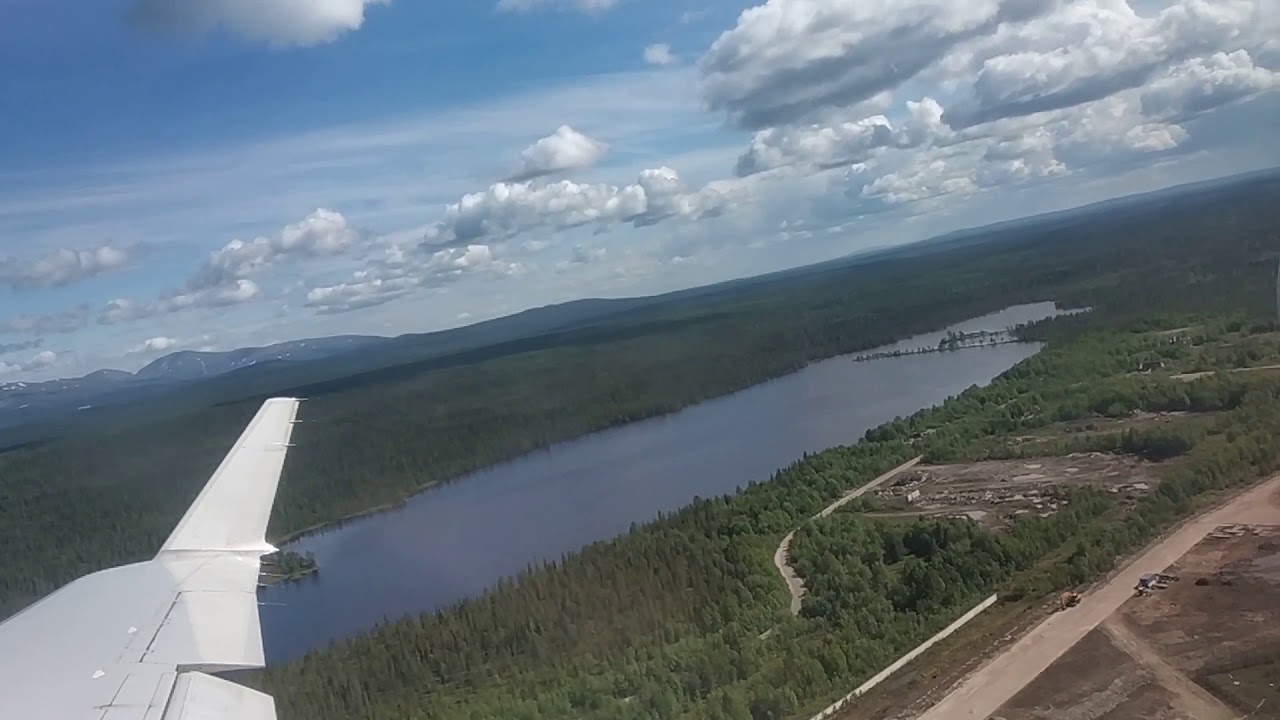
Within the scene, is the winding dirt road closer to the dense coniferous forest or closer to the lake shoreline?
the dense coniferous forest

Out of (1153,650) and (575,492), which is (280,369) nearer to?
(575,492)

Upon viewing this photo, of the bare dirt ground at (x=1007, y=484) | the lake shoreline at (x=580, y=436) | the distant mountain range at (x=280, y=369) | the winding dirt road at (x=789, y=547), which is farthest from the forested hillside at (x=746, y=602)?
the distant mountain range at (x=280, y=369)

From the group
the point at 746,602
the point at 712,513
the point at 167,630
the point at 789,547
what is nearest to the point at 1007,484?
the point at 789,547

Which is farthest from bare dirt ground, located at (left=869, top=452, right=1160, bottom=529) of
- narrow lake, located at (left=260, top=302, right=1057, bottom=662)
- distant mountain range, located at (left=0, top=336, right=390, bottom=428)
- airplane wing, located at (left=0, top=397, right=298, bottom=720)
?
distant mountain range, located at (left=0, top=336, right=390, bottom=428)

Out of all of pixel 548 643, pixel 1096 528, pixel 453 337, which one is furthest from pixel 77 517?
pixel 453 337

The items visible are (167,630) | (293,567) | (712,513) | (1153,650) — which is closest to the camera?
(167,630)
